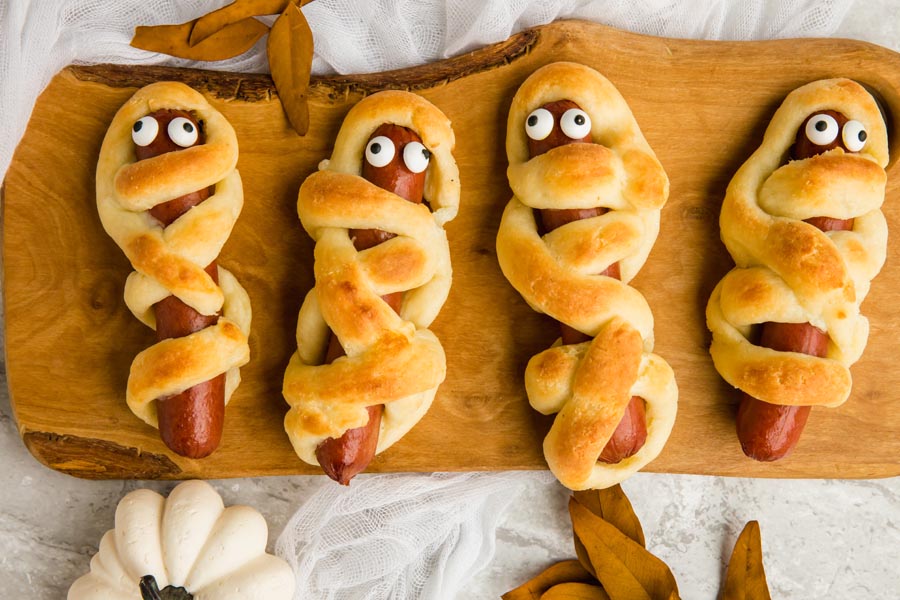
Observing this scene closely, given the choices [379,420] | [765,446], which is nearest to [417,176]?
[379,420]

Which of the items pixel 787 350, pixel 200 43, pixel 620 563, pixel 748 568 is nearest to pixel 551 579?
pixel 620 563

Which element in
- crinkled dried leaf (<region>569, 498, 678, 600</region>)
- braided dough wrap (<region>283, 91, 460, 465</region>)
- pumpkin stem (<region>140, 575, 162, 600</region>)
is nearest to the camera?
braided dough wrap (<region>283, 91, 460, 465</region>)

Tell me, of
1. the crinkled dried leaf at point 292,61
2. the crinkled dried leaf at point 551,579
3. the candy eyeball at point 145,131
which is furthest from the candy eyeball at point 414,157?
the crinkled dried leaf at point 551,579

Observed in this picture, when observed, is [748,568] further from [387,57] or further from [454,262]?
[387,57]

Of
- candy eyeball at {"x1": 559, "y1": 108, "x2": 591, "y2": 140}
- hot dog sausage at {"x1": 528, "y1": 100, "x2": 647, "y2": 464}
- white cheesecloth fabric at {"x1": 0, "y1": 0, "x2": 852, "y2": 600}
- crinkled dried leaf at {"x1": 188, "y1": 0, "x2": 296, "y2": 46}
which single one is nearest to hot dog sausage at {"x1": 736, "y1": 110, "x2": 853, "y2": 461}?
hot dog sausage at {"x1": 528, "y1": 100, "x2": 647, "y2": 464}

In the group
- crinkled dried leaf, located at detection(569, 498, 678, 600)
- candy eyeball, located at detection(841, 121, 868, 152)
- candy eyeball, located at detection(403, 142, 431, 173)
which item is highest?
candy eyeball, located at detection(841, 121, 868, 152)

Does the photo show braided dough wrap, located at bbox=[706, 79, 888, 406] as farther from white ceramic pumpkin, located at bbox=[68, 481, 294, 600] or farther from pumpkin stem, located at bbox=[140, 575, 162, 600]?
pumpkin stem, located at bbox=[140, 575, 162, 600]

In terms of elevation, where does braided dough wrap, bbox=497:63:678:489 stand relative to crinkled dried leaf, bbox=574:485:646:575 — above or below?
above
